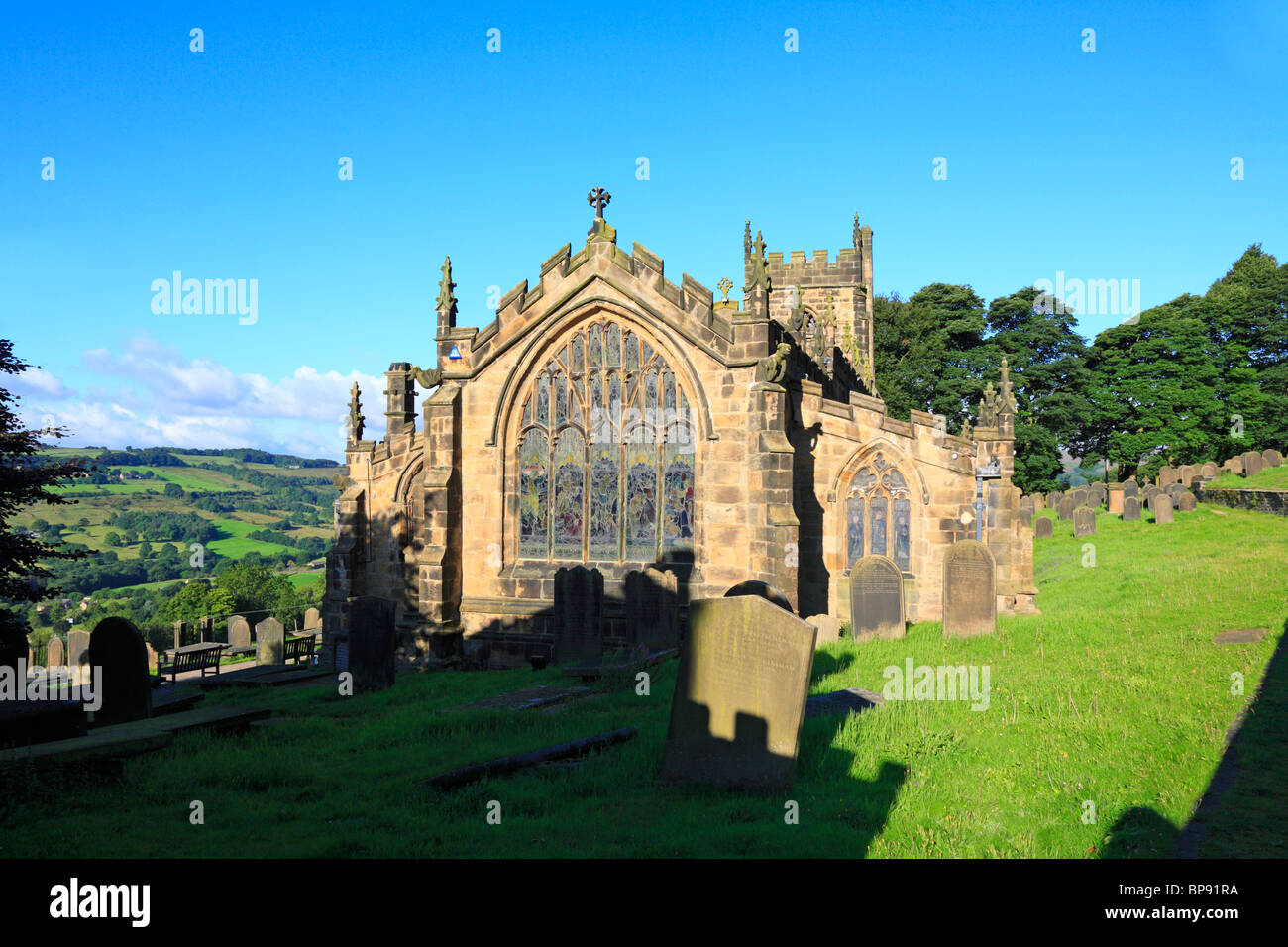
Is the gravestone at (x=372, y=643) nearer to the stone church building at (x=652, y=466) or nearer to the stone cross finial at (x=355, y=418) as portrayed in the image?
the stone church building at (x=652, y=466)

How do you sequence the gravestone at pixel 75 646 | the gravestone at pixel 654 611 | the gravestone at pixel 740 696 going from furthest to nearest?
the gravestone at pixel 75 646 → the gravestone at pixel 654 611 → the gravestone at pixel 740 696

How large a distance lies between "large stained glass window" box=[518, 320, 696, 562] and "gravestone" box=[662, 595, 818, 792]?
8.94 m

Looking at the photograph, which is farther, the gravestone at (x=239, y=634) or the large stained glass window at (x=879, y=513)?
the gravestone at (x=239, y=634)

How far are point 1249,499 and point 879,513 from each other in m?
17.1

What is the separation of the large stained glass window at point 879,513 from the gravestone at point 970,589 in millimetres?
4062

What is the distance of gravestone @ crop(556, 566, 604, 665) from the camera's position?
15898 mm

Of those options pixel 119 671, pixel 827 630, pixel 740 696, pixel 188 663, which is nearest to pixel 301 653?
pixel 188 663

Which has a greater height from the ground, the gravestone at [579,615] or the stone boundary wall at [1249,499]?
the stone boundary wall at [1249,499]

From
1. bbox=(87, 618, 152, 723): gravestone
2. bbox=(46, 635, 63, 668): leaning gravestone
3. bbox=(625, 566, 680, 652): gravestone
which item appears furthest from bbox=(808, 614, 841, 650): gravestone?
bbox=(46, 635, 63, 668): leaning gravestone

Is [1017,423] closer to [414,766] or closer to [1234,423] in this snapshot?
[1234,423]

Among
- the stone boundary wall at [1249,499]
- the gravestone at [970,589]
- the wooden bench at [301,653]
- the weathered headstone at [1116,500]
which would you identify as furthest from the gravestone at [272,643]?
the weathered headstone at [1116,500]

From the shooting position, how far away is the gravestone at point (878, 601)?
49.1ft

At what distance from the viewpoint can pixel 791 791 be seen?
7.26 meters
